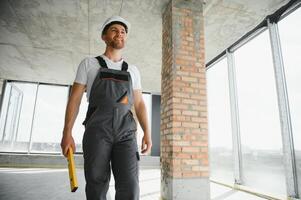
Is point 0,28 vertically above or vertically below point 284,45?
above

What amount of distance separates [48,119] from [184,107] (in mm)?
6701

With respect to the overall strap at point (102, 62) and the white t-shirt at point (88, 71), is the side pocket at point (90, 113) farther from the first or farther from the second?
the overall strap at point (102, 62)

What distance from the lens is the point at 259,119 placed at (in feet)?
12.8

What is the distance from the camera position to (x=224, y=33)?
4.28m

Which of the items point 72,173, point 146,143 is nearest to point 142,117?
point 146,143

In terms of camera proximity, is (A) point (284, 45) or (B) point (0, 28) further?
(B) point (0, 28)

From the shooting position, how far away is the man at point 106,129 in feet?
3.93

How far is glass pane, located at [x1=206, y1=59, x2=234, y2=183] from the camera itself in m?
4.81

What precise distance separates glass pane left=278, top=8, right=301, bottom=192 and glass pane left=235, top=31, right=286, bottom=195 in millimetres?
293

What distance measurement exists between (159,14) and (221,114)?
2838 mm

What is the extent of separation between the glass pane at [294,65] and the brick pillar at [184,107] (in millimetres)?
1397

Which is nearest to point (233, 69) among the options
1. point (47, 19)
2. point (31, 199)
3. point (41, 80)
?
point (47, 19)

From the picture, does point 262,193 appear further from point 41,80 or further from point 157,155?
point 41,80

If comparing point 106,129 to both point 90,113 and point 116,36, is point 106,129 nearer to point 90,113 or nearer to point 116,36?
point 90,113
